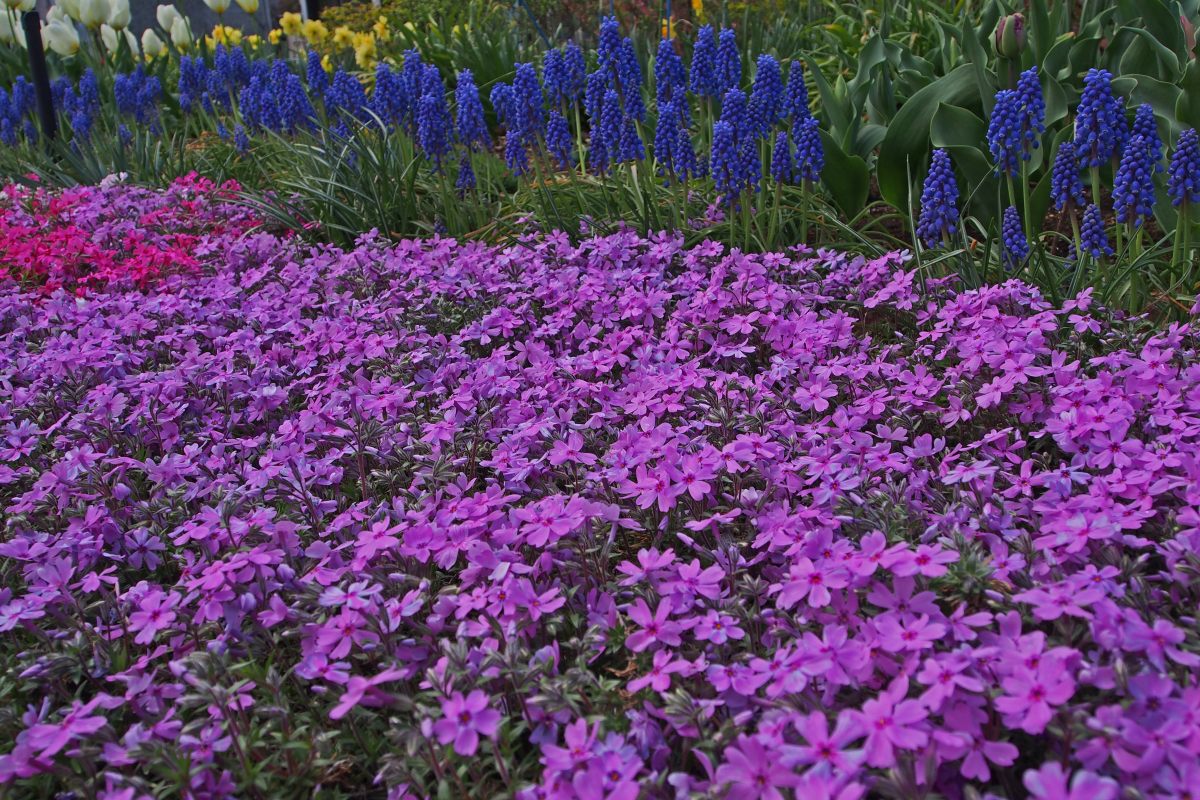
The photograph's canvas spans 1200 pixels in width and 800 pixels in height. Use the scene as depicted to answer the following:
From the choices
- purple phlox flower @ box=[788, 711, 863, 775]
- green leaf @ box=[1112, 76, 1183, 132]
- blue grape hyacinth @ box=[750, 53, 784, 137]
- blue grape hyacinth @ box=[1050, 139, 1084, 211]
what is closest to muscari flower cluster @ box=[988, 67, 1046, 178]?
blue grape hyacinth @ box=[1050, 139, 1084, 211]

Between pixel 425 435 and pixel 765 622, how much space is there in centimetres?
98

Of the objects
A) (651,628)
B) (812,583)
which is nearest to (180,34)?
(651,628)

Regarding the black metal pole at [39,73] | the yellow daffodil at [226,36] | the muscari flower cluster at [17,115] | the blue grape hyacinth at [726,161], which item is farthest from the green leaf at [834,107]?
the yellow daffodil at [226,36]

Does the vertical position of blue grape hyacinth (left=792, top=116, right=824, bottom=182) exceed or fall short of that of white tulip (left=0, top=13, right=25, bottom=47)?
it falls short

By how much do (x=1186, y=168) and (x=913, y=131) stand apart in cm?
129

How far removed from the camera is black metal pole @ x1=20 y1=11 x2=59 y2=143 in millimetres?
6598

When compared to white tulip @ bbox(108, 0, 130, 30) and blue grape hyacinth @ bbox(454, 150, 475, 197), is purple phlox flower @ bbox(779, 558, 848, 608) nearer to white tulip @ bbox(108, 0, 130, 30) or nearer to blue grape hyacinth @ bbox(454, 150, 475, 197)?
blue grape hyacinth @ bbox(454, 150, 475, 197)

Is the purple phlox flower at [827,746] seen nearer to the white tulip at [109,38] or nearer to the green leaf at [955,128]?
the green leaf at [955,128]

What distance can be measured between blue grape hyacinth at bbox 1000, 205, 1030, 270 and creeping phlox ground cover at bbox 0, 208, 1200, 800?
360mm

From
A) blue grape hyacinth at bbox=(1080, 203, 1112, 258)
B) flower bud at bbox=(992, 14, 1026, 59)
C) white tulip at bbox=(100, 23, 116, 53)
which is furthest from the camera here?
white tulip at bbox=(100, 23, 116, 53)

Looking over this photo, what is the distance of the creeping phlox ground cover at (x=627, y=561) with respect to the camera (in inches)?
51.0

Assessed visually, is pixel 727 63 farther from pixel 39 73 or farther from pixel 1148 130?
pixel 39 73

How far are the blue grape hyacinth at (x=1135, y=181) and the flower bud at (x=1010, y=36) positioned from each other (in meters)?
0.62

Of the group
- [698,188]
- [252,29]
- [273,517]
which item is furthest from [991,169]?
[252,29]
